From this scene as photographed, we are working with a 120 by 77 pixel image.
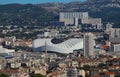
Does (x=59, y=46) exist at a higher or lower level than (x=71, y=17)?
higher

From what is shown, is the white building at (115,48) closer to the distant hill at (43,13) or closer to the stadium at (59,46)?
the stadium at (59,46)

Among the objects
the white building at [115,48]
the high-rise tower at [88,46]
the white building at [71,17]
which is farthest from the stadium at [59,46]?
the white building at [71,17]

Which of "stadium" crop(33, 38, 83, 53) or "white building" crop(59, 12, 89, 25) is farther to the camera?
"white building" crop(59, 12, 89, 25)

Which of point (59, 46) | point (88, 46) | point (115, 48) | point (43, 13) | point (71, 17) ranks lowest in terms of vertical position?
point (43, 13)

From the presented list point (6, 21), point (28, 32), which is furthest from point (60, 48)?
point (6, 21)

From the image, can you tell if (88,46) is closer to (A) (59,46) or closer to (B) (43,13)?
(A) (59,46)

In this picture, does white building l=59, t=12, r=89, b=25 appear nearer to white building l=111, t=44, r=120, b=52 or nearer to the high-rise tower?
white building l=111, t=44, r=120, b=52

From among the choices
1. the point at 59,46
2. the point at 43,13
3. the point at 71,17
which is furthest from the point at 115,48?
the point at 43,13

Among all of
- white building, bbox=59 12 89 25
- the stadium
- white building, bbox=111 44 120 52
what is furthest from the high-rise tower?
white building, bbox=59 12 89 25
